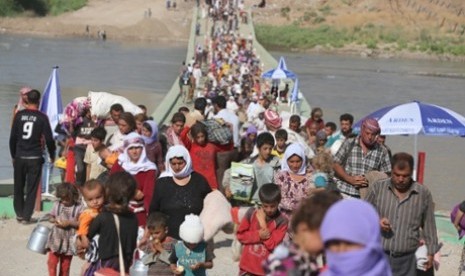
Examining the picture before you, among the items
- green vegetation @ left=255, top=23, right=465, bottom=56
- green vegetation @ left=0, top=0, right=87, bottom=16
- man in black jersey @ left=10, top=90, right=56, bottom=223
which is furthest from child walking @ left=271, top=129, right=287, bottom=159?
green vegetation @ left=0, top=0, right=87, bottom=16

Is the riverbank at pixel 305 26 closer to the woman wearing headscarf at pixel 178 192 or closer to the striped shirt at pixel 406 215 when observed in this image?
the woman wearing headscarf at pixel 178 192

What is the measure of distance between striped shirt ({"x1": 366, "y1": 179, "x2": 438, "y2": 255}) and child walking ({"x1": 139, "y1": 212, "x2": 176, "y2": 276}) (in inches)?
55.0

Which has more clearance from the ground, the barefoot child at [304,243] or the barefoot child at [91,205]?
the barefoot child at [304,243]

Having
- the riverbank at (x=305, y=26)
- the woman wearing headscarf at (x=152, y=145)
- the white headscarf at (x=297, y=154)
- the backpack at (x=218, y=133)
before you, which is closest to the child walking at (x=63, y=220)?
the white headscarf at (x=297, y=154)

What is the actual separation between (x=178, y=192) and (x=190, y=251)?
636mm

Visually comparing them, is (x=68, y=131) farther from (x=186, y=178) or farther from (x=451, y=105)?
(x=451, y=105)

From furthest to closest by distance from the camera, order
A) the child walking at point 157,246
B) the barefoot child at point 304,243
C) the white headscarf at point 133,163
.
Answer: the white headscarf at point 133,163 < the child walking at point 157,246 < the barefoot child at point 304,243

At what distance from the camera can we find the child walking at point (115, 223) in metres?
6.67

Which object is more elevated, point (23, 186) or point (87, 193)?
point (87, 193)

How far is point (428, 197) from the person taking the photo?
7062 mm

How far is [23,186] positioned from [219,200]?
165 inches

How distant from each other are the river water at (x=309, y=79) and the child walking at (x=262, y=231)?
32.5ft

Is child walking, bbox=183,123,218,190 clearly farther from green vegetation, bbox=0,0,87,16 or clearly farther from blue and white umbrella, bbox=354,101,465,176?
green vegetation, bbox=0,0,87,16

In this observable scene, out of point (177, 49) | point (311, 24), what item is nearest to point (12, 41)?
point (177, 49)
